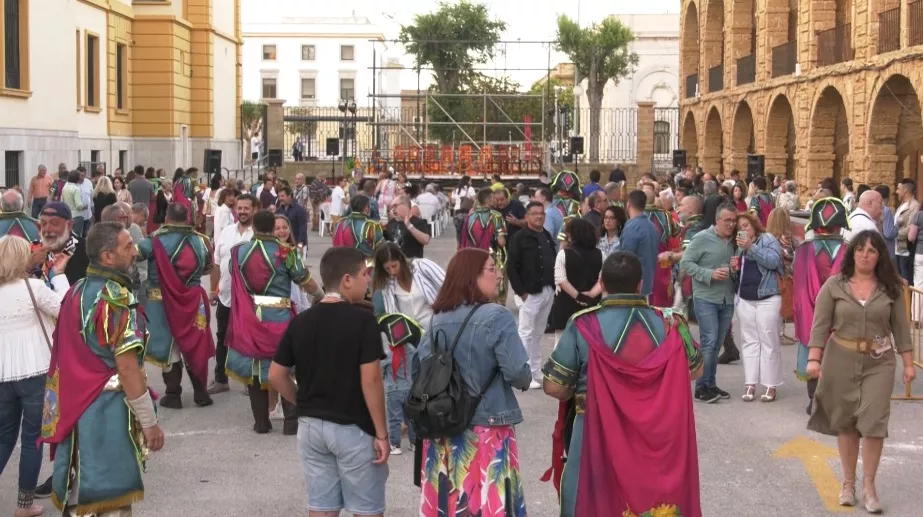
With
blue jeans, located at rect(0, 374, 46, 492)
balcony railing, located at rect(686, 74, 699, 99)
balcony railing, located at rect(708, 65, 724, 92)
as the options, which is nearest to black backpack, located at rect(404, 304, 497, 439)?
blue jeans, located at rect(0, 374, 46, 492)

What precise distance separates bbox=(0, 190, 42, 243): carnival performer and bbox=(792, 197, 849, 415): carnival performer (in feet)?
19.2

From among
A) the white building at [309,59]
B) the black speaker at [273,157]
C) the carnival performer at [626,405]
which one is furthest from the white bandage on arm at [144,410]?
the white building at [309,59]

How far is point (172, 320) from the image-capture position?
10.2 metres

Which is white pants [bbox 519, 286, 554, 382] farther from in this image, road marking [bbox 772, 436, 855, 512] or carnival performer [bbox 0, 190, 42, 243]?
carnival performer [bbox 0, 190, 42, 243]

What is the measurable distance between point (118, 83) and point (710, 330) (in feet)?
97.6

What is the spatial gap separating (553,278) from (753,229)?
68.1 inches

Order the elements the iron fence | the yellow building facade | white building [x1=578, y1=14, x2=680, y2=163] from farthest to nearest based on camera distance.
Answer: white building [x1=578, y1=14, x2=680, y2=163] → the iron fence → the yellow building facade

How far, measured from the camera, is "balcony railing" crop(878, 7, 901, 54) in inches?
977

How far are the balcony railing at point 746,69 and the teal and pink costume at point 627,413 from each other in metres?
31.8

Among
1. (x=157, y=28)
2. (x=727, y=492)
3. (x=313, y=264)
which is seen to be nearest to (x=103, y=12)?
(x=157, y=28)

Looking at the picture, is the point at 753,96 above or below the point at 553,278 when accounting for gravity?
above

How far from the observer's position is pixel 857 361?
24.4 feet

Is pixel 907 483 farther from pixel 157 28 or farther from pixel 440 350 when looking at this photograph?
pixel 157 28

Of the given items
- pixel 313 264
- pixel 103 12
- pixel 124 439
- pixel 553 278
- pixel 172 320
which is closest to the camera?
pixel 124 439
